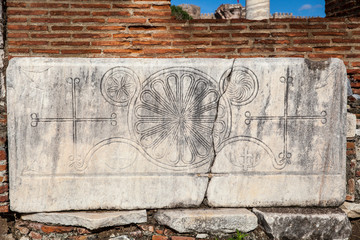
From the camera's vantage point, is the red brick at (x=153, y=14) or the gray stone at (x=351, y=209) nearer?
the gray stone at (x=351, y=209)

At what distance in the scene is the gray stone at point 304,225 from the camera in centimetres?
198

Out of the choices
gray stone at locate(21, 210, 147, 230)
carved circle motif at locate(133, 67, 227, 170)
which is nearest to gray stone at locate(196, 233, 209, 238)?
gray stone at locate(21, 210, 147, 230)

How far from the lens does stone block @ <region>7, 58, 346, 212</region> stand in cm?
198

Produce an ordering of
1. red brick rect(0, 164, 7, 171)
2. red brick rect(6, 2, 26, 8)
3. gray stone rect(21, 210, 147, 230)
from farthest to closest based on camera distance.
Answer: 1. red brick rect(6, 2, 26, 8)
2. red brick rect(0, 164, 7, 171)
3. gray stone rect(21, 210, 147, 230)

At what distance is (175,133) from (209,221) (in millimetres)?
655

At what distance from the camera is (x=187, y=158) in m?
2.05

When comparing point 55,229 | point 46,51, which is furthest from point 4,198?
point 46,51

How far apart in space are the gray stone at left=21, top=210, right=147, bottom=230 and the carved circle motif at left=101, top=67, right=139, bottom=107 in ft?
2.55

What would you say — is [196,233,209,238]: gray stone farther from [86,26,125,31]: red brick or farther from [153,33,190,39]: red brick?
[86,26,125,31]: red brick

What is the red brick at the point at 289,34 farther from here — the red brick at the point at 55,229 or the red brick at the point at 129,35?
the red brick at the point at 55,229

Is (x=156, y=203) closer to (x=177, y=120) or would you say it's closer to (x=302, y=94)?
(x=177, y=120)

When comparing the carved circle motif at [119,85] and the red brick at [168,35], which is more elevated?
the red brick at [168,35]

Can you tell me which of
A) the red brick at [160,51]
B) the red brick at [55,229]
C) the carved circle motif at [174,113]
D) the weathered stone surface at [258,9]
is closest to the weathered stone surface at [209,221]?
the carved circle motif at [174,113]

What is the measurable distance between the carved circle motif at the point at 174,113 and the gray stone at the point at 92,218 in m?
0.42
